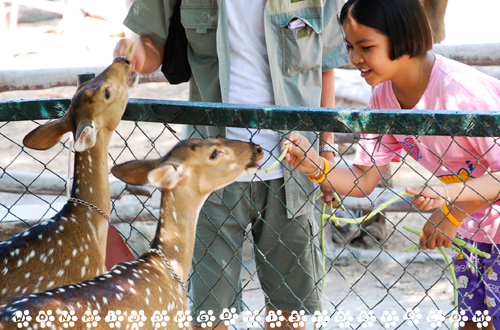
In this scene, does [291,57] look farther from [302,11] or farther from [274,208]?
[274,208]

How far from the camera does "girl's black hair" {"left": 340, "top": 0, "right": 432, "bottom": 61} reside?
1.95 meters

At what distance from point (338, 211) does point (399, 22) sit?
96.1 inches

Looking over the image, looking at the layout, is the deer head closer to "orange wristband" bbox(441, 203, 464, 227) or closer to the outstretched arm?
the outstretched arm

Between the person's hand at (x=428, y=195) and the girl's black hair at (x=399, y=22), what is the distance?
0.52 meters

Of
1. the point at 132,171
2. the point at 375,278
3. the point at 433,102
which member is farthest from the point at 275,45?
the point at 375,278

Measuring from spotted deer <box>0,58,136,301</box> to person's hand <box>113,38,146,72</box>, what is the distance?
0.06 metres

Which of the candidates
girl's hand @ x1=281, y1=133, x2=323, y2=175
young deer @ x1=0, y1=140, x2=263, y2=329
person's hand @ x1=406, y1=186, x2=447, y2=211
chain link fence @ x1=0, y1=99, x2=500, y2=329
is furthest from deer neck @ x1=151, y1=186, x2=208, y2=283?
person's hand @ x1=406, y1=186, x2=447, y2=211

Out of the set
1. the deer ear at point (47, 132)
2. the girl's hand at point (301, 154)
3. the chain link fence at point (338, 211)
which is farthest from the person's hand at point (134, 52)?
the girl's hand at point (301, 154)

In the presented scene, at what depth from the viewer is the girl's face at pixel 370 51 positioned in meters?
2.00

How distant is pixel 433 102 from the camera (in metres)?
1.98

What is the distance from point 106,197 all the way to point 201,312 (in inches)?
24.2

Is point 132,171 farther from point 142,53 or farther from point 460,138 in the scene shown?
point 460,138

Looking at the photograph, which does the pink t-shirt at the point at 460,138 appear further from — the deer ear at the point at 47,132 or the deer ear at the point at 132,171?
the deer ear at the point at 47,132

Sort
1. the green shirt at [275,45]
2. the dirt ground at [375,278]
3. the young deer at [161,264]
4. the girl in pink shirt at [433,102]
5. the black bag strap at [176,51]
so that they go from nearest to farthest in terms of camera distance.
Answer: the young deer at [161,264], the girl in pink shirt at [433,102], the green shirt at [275,45], the black bag strap at [176,51], the dirt ground at [375,278]
